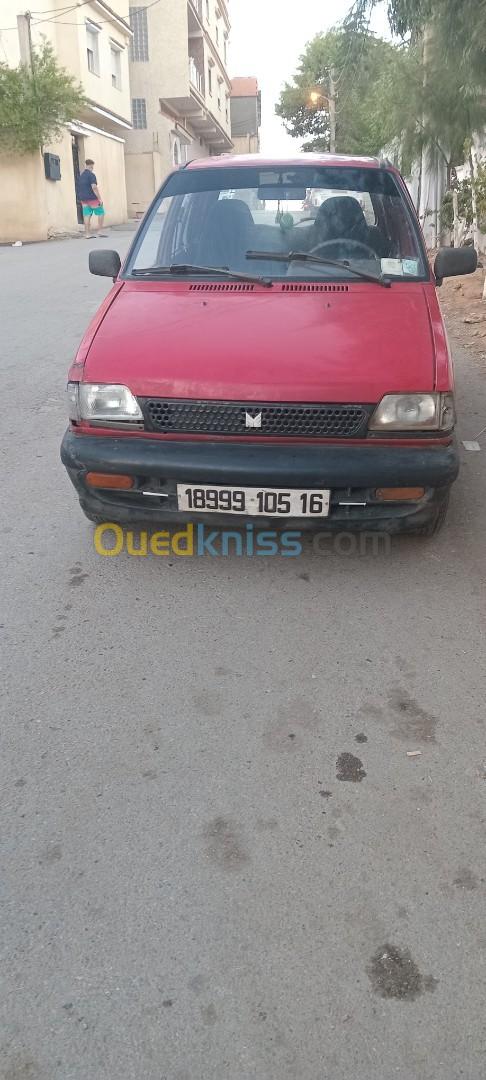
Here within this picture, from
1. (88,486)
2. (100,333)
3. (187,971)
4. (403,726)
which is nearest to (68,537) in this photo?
(88,486)

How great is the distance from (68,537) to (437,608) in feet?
5.91

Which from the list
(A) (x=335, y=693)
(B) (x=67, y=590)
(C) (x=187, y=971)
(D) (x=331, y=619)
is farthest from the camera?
(B) (x=67, y=590)

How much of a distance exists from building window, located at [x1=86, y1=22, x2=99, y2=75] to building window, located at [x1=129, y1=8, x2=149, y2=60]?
1019 centimetres

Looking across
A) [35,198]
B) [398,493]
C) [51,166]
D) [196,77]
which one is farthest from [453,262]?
[196,77]

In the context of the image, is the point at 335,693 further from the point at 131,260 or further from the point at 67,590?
the point at 131,260

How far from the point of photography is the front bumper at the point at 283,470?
3.25 meters

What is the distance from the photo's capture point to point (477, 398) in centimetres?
647

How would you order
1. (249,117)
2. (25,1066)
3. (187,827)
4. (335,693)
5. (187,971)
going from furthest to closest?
(249,117) < (335,693) < (187,827) < (187,971) < (25,1066)

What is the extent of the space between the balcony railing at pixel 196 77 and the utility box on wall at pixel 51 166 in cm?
1686

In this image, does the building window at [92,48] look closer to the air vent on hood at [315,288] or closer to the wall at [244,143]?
the air vent on hood at [315,288]

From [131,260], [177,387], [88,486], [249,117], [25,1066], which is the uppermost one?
[249,117]

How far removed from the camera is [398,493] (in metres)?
3.36

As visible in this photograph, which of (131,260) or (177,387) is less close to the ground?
(131,260)

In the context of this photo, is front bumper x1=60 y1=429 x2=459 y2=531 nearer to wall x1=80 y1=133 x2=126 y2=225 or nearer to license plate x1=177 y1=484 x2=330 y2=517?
license plate x1=177 y1=484 x2=330 y2=517
